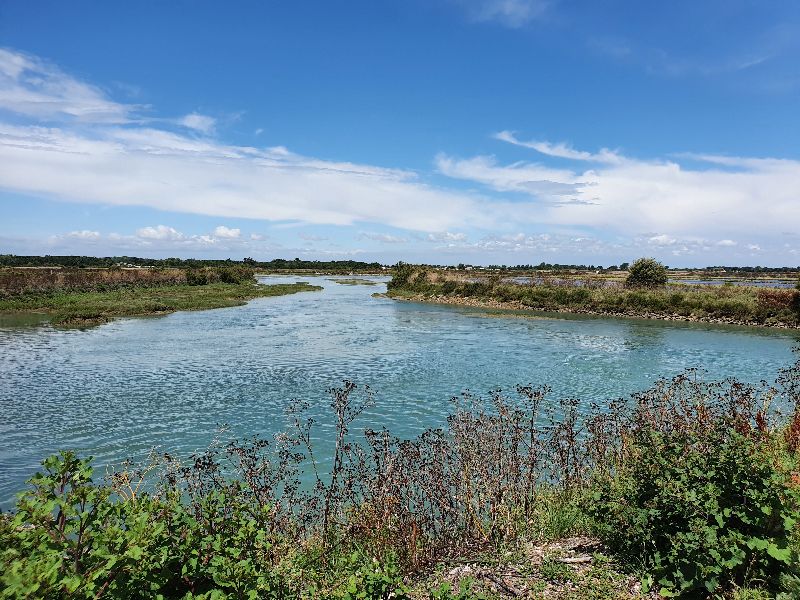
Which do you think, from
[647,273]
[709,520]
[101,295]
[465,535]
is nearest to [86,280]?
[101,295]

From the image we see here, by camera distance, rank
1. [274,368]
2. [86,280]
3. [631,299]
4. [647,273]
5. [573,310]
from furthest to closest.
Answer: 1. [647,273]
2. [86,280]
3. [573,310]
4. [631,299]
5. [274,368]

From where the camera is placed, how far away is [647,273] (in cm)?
6825

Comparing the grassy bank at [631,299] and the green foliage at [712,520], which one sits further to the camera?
the grassy bank at [631,299]

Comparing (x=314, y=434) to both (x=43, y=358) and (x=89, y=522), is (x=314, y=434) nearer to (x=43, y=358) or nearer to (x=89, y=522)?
(x=89, y=522)

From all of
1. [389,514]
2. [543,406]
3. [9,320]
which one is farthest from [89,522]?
[9,320]

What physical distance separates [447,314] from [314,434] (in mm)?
38885

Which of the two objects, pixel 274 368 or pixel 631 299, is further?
pixel 631 299

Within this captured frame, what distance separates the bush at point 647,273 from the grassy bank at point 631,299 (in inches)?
211

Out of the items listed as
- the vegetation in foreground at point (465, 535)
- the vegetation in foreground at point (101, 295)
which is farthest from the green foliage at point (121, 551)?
the vegetation in foreground at point (101, 295)

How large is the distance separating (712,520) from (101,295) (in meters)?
63.0

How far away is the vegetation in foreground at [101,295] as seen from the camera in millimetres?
45125

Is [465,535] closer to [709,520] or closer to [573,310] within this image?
[709,520]

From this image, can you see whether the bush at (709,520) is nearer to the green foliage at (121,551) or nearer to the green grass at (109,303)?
the green foliage at (121,551)

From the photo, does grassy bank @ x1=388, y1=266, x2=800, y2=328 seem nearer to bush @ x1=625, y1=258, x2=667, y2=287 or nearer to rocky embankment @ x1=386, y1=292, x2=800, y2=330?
rocky embankment @ x1=386, y1=292, x2=800, y2=330
